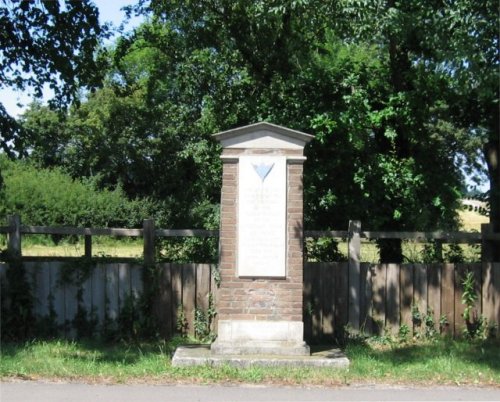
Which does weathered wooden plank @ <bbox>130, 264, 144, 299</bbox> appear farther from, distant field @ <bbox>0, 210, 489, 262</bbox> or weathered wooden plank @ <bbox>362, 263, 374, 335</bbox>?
weathered wooden plank @ <bbox>362, 263, 374, 335</bbox>

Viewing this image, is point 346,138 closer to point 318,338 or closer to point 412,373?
point 318,338

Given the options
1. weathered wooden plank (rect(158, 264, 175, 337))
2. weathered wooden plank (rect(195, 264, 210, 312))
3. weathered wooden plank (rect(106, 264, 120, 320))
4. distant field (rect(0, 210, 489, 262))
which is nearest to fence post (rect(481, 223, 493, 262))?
distant field (rect(0, 210, 489, 262))

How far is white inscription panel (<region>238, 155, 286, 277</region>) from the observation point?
25.7ft

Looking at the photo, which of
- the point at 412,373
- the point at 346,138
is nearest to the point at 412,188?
the point at 346,138

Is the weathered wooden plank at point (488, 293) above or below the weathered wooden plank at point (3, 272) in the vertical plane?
below

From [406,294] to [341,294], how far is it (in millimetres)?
970

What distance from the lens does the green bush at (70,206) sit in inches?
1271

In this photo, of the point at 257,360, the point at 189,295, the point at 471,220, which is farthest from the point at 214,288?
the point at 471,220

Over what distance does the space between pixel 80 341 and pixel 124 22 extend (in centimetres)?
721

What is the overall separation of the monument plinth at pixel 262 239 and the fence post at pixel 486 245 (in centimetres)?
335

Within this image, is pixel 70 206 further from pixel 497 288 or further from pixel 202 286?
pixel 497 288

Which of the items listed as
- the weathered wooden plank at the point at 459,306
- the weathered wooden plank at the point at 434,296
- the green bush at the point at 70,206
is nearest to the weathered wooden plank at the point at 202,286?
the weathered wooden plank at the point at 434,296

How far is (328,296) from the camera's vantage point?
9461 millimetres

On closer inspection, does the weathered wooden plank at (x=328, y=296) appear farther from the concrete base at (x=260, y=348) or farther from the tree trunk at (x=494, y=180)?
the tree trunk at (x=494, y=180)
